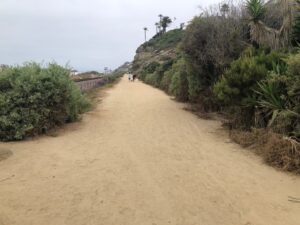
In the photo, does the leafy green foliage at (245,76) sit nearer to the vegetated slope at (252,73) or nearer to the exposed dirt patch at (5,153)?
the vegetated slope at (252,73)

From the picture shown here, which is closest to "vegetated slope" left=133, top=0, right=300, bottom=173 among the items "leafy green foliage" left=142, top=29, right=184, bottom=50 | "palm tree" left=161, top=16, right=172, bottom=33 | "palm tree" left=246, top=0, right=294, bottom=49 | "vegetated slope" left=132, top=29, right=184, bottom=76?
"palm tree" left=246, top=0, right=294, bottom=49

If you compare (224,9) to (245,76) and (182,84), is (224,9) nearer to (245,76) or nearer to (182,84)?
(182,84)

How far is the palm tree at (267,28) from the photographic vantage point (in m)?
12.2

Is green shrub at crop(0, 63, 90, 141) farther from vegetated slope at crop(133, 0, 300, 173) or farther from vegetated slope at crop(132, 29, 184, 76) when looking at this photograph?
vegetated slope at crop(132, 29, 184, 76)

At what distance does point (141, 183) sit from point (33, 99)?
539 centimetres

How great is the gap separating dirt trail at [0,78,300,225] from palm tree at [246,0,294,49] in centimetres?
453

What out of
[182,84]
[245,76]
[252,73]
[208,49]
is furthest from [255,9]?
[182,84]

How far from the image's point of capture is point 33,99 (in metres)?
10.5

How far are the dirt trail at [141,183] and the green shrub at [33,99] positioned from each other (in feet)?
1.98

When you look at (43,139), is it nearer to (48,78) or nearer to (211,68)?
(48,78)

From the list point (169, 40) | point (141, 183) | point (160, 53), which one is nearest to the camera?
point (141, 183)

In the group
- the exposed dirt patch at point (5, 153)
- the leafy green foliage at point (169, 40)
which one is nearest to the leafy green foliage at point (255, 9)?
the exposed dirt patch at point (5, 153)

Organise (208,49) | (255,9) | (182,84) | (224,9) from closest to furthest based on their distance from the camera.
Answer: (255,9) < (208,49) < (224,9) < (182,84)

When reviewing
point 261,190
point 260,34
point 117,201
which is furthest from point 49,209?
point 260,34
